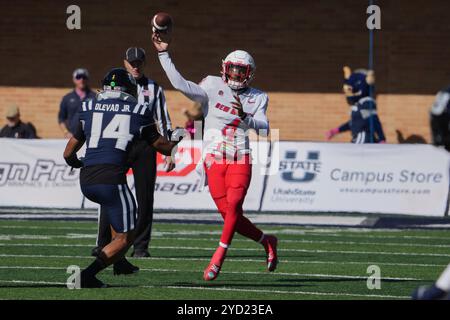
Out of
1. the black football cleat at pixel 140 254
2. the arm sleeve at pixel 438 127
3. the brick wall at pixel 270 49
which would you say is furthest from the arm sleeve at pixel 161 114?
the brick wall at pixel 270 49

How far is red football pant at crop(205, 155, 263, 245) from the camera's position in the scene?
11.5 m

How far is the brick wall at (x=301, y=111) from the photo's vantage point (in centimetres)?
2680

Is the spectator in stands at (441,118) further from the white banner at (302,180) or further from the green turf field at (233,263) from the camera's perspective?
the white banner at (302,180)

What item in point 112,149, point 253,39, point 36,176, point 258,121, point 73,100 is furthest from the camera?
point 253,39

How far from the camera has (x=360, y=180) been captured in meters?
20.2

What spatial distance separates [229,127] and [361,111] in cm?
1350

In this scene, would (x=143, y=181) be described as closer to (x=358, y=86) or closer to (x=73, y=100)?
(x=73, y=100)

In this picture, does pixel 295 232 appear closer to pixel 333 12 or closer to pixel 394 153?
pixel 394 153

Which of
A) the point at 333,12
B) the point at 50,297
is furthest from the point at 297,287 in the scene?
the point at 333,12

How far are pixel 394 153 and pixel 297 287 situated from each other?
376 inches

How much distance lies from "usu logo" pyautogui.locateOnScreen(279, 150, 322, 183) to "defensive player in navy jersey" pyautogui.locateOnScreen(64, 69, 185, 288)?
953 cm

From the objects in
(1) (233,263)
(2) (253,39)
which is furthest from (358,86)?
(1) (233,263)

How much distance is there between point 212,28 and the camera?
88.6 ft
